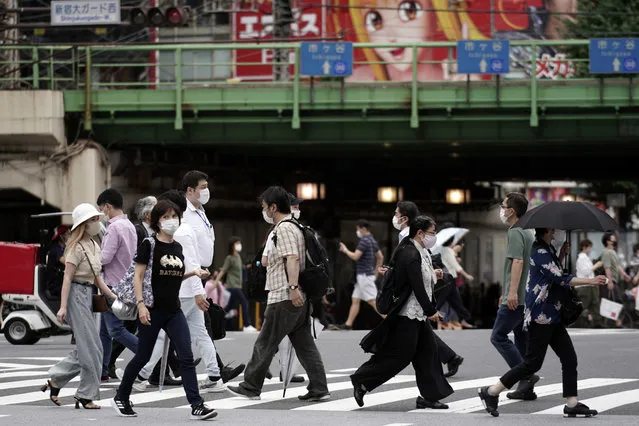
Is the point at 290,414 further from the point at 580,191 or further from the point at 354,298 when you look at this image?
the point at 580,191

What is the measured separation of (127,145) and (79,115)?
1515 mm

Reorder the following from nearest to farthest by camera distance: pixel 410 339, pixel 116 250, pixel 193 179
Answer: pixel 410 339, pixel 193 179, pixel 116 250

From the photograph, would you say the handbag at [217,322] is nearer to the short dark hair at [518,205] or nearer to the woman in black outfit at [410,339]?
the woman in black outfit at [410,339]

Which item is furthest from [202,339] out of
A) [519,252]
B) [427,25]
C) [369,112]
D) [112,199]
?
[427,25]

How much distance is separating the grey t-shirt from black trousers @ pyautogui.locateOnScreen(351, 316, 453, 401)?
3.72 ft

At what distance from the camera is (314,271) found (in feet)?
39.7

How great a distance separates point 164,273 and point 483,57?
79.1 ft

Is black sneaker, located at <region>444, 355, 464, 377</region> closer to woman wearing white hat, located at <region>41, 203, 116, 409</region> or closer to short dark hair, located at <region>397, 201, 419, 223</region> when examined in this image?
short dark hair, located at <region>397, 201, 419, 223</region>

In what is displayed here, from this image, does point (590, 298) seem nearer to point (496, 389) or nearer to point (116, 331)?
point (116, 331)

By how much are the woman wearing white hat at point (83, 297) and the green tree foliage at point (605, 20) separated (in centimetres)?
3483

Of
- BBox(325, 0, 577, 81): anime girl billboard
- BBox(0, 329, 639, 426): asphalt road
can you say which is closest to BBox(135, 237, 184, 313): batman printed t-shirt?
BBox(0, 329, 639, 426): asphalt road

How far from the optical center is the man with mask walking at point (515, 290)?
41.2 feet

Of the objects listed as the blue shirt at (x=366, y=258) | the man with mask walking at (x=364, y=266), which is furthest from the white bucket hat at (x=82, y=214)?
the blue shirt at (x=366, y=258)

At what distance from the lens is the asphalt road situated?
37.1 ft
